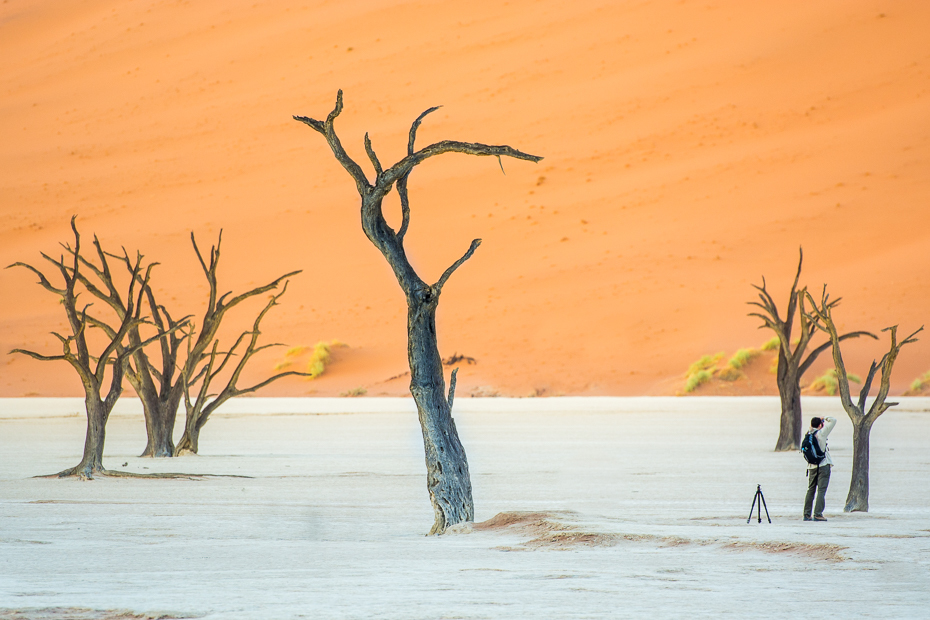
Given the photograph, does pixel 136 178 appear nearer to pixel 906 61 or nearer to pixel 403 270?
pixel 906 61

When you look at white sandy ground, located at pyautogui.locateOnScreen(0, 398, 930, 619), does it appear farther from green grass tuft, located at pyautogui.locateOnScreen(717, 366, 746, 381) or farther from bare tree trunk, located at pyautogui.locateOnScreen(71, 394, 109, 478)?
green grass tuft, located at pyautogui.locateOnScreen(717, 366, 746, 381)

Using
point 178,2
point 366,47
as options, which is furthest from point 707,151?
point 178,2

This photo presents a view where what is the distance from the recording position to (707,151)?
47969mm

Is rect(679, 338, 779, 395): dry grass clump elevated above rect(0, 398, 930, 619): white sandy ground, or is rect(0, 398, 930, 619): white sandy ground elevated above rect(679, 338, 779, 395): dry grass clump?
rect(679, 338, 779, 395): dry grass clump

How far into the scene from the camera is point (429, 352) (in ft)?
29.5

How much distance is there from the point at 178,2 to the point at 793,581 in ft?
222

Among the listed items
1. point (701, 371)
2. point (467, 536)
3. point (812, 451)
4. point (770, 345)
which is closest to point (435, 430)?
point (467, 536)

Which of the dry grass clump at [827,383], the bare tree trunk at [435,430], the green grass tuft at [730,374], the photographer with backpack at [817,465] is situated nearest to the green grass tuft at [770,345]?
the green grass tuft at [730,374]

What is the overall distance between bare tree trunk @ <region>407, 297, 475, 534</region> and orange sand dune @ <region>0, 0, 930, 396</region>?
30226 mm

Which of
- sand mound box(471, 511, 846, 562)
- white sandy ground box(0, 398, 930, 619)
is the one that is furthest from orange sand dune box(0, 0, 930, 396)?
sand mound box(471, 511, 846, 562)

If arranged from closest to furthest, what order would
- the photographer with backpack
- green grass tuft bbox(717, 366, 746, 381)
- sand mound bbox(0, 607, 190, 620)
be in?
sand mound bbox(0, 607, 190, 620)
the photographer with backpack
green grass tuft bbox(717, 366, 746, 381)

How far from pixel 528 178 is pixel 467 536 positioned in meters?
41.9

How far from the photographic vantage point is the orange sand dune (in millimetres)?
42469

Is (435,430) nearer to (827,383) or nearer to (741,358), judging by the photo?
(827,383)
